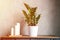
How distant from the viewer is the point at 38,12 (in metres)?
2.40

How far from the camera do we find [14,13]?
2328 mm

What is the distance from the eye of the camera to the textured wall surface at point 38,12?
90.5 inches

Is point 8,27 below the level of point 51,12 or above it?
below

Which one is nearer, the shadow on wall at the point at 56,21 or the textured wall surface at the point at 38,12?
the textured wall surface at the point at 38,12

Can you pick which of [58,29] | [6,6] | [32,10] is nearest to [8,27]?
[6,6]

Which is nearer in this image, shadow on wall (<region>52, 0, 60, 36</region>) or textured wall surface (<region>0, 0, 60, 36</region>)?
textured wall surface (<region>0, 0, 60, 36</region>)

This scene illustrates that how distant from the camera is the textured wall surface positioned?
2.30 m

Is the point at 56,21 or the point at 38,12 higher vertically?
the point at 38,12

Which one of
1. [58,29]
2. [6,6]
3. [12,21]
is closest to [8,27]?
[12,21]

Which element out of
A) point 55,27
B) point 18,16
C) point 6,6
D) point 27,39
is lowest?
point 27,39

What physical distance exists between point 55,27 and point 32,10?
61 centimetres

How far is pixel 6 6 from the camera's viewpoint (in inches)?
91.2

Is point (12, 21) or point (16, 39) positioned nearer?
point (16, 39)

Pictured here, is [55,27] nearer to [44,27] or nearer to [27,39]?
[44,27]
